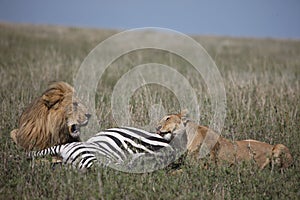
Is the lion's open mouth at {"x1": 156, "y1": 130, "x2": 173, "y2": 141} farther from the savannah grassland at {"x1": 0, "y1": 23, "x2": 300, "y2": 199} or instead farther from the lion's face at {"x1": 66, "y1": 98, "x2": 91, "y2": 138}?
the lion's face at {"x1": 66, "y1": 98, "x2": 91, "y2": 138}

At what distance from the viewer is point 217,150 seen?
596cm

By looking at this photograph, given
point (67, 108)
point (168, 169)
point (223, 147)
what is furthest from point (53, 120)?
point (223, 147)

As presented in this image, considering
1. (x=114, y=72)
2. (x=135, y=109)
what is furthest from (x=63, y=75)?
(x=135, y=109)

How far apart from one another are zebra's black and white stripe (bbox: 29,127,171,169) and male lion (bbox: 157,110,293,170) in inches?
11.6

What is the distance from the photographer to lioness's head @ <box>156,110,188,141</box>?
19.7 ft

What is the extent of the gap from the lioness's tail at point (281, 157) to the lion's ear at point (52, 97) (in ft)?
10.1

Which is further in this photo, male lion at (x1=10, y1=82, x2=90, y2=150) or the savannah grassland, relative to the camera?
male lion at (x1=10, y1=82, x2=90, y2=150)

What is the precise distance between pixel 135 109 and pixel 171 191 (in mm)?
3351

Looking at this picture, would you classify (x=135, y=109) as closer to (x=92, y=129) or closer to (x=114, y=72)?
(x=92, y=129)

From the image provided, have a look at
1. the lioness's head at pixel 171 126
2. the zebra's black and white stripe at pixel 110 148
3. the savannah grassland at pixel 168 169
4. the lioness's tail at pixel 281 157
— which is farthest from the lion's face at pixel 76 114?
the lioness's tail at pixel 281 157

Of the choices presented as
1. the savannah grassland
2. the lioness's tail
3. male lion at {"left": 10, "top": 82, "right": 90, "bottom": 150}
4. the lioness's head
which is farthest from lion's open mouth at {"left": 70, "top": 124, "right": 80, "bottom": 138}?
the lioness's tail

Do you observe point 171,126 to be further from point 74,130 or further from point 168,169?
point 74,130

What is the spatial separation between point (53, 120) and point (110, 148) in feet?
3.41

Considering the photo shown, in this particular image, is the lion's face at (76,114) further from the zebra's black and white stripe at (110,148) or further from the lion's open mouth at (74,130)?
the zebra's black and white stripe at (110,148)
